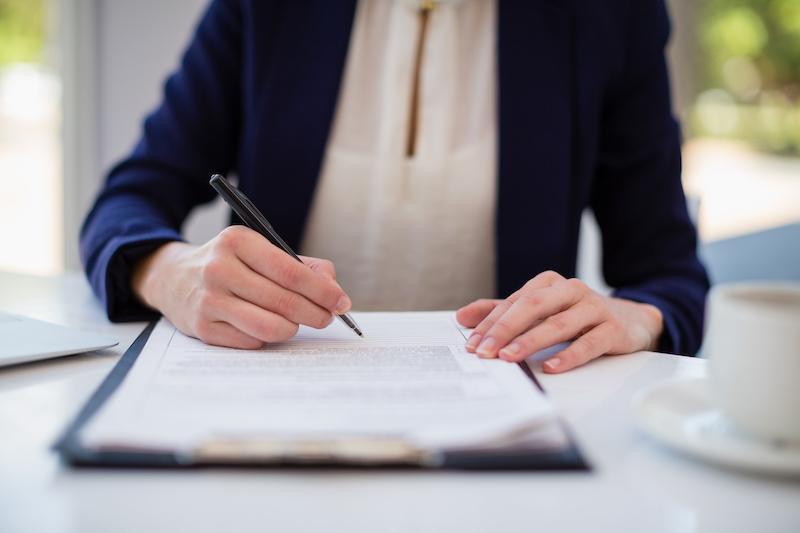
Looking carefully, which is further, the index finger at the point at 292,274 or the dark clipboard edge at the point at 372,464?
the index finger at the point at 292,274

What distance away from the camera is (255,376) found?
0.63 metres

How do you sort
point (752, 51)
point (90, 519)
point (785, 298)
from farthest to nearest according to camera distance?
point (752, 51), point (785, 298), point (90, 519)

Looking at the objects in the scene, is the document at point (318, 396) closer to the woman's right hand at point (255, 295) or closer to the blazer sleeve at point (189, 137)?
the woman's right hand at point (255, 295)

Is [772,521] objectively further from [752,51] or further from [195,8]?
[752,51]

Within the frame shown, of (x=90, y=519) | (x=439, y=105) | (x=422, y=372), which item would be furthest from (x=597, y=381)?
(x=439, y=105)

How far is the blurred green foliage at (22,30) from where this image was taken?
248cm

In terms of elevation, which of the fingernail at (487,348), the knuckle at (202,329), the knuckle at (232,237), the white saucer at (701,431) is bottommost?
the knuckle at (202,329)

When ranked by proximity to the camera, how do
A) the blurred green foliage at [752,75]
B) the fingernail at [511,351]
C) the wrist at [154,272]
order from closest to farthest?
1. the fingernail at [511,351]
2. the wrist at [154,272]
3. the blurred green foliage at [752,75]

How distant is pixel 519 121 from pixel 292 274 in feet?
2.04

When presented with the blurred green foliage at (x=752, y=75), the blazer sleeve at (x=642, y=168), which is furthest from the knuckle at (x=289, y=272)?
the blurred green foliage at (x=752, y=75)

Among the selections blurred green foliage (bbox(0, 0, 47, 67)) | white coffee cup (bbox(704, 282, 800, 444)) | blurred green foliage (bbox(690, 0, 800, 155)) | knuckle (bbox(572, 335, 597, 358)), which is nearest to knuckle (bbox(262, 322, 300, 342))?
knuckle (bbox(572, 335, 597, 358))

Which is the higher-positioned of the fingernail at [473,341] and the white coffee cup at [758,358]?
the white coffee cup at [758,358]

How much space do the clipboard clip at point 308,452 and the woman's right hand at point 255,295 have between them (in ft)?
0.77

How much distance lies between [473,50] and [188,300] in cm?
72
